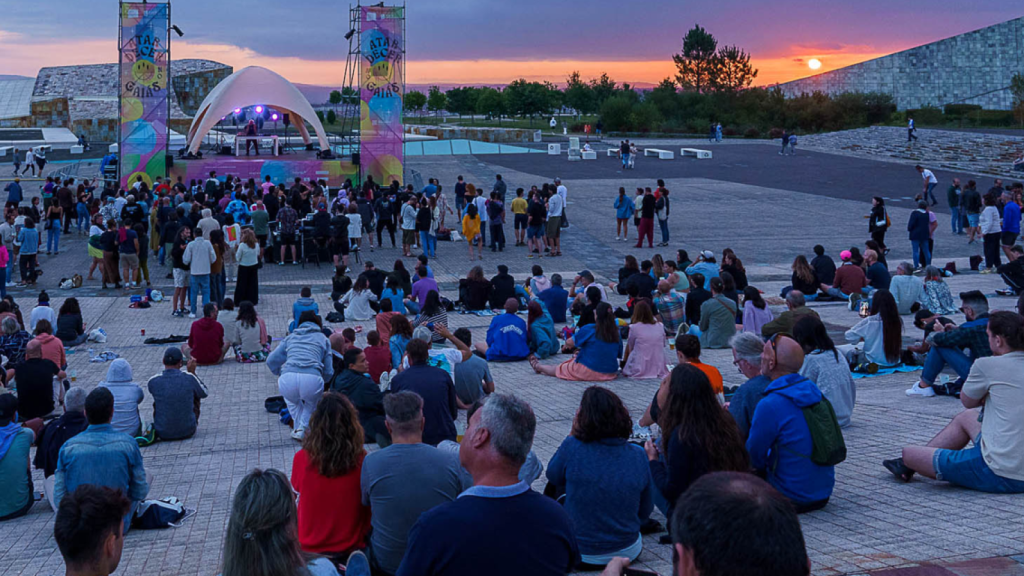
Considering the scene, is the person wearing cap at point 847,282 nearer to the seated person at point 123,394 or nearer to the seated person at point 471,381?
the seated person at point 471,381

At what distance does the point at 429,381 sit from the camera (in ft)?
22.8

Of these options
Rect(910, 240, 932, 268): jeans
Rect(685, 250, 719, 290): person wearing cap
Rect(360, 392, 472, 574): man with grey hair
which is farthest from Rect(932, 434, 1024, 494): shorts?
Rect(910, 240, 932, 268): jeans

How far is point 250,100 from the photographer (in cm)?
3562

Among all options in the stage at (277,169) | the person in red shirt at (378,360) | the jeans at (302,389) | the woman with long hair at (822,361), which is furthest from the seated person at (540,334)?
the stage at (277,169)

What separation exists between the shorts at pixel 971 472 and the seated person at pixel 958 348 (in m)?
2.80

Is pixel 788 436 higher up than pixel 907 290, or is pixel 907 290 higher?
pixel 788 436

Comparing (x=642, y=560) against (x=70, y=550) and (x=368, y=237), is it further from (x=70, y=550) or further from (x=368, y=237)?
(x=368, y=237)

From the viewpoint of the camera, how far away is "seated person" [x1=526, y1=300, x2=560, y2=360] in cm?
1249

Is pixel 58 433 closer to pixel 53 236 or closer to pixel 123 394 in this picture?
pixel 123 394

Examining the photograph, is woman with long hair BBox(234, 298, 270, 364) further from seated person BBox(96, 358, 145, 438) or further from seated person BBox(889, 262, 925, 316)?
seated person BBox(889, 262, 925, 316)

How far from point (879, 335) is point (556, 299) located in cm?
533

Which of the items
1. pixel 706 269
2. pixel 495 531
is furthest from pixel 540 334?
pixel 495 531

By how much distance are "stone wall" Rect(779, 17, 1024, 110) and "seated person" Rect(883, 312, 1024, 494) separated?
91950 mm

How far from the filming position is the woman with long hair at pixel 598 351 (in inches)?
425
